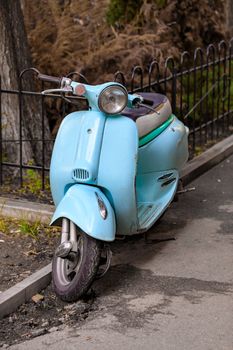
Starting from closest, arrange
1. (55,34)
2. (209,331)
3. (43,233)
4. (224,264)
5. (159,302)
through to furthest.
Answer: (209,331), (159,302), (224,264), (43,233), (55,34)

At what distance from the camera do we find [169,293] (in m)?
4.74

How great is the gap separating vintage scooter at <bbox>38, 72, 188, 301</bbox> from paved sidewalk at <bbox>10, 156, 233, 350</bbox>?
0.26 meters

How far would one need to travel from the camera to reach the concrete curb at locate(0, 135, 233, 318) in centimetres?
455

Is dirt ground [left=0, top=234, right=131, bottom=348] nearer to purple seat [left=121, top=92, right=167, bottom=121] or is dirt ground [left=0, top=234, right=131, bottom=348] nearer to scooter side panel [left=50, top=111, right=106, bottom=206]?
scooter side panel [left=50, top=111, right=106, bottom=206]

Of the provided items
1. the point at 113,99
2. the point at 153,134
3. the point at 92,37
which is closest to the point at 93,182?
the point at 113,99

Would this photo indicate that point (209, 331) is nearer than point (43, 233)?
Yes

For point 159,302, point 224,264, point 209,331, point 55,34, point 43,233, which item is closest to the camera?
point 209,331

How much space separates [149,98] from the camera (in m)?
5.71

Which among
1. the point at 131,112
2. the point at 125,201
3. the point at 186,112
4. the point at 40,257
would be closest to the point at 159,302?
the point at 125,201

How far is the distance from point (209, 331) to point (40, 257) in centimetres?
146

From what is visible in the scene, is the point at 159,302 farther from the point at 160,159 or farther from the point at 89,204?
the point at 160,159

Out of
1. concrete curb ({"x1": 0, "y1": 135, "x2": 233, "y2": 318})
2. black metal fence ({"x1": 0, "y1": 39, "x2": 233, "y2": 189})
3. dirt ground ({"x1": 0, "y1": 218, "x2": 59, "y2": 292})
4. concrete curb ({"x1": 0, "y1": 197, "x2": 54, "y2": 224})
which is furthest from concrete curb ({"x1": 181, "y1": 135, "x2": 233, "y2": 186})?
dirt ground ({"x1": 0, "y1": 218, "x2": 59, "y2": 292})

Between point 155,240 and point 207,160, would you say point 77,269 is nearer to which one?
point 155,240

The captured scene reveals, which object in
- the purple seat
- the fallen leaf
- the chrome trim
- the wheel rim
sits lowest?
the fallen leaf
